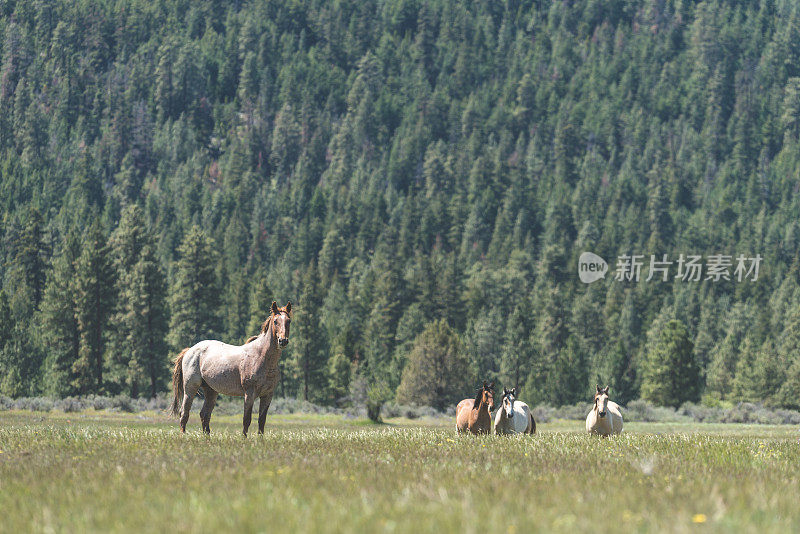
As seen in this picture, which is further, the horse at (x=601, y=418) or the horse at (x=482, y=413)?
the horse at (x=601, y=418)

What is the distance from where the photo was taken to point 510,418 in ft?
88.6

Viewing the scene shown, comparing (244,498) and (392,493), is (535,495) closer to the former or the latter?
(392,493)

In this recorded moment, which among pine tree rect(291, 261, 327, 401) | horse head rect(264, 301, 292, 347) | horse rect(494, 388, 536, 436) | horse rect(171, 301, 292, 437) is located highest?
horse head rect(264, 301, 292, 347)

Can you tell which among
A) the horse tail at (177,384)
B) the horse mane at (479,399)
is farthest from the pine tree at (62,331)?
the horse mane at (479,399)

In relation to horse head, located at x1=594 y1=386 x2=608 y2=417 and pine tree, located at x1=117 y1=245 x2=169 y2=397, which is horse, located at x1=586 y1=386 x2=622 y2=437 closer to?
horse head, located at x1=594 y1=386 x2=608 y2=417

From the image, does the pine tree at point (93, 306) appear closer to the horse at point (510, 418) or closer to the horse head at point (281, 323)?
the horse at point (510, 418)

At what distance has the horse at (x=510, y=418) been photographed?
1041 inches

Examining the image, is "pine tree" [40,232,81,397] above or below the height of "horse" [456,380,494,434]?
below

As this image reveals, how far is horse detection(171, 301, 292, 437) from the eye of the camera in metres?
21.2

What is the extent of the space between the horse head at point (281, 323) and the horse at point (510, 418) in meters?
7.45

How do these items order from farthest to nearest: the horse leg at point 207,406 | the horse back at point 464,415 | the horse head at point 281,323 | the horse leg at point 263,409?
the horse back at point 464,415 → the horse leg at point 207,406 → the horse leg at point 263,409 → the horse head at point 281,323

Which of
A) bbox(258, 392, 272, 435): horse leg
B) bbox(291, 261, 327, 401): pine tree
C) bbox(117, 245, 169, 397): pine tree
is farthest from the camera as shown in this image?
bbox(291, 261, 327, 401): pine tree

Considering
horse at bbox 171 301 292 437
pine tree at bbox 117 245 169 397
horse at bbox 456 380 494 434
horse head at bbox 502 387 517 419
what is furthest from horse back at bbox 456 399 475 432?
pine tree at bbox 117 245 169 397

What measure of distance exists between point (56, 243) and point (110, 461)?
185m
